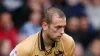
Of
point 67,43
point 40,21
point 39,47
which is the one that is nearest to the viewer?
point 39,47

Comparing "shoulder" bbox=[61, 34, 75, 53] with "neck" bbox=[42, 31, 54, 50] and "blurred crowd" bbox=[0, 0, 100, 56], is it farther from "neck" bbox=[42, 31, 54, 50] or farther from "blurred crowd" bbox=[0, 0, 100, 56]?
"blurred crowd" bbox=[0, 0, 100, 56]

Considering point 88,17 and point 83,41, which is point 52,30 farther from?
point 88,17

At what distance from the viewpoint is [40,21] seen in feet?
35.0

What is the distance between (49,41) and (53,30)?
0.74 feet

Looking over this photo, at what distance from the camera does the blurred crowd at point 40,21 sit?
1044cm

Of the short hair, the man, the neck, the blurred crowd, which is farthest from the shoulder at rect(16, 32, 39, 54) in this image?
the blurred crowd

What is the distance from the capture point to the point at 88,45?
11039 millimetres

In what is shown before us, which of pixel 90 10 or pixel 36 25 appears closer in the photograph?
pixel 36 25

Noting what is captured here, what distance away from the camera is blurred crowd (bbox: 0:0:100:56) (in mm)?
10438

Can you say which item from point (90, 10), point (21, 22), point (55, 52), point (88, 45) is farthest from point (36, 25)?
point (55, 52)

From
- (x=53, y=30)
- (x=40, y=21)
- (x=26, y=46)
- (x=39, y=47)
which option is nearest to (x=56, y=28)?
(x=53, y=30)

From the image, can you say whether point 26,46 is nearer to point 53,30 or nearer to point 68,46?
point 53,30

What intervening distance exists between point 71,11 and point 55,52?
4.39 metres

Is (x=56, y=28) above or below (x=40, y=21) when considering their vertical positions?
above
